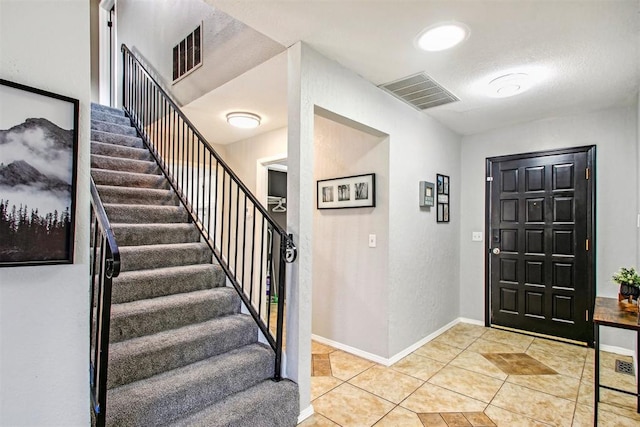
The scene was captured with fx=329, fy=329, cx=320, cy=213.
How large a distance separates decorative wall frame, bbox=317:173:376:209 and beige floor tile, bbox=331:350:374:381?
148 centimetres

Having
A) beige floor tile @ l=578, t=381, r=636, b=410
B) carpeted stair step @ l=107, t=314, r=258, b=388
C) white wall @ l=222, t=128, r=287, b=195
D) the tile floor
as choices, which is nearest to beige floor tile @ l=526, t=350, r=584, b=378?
the tile floor

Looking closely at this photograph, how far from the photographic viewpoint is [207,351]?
85.0 inches

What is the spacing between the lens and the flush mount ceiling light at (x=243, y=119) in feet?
11.8

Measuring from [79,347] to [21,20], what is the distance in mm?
1150

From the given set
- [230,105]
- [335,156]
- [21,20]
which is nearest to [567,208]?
[335,156]

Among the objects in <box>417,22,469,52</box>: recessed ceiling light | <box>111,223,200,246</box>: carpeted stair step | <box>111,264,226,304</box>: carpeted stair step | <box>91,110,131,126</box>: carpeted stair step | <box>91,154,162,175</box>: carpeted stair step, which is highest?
<box>91,110,131,126</box>: carpeted stair step

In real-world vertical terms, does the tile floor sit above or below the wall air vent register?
below

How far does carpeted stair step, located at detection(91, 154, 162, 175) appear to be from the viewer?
335 centimetres

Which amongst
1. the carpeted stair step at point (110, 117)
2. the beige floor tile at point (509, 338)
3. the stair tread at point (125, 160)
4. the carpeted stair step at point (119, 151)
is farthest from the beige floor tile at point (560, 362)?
the carpeted stair step at point (110, 117)

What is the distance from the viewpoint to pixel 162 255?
2.66 metres

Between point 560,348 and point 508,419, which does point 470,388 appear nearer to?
point 508,419

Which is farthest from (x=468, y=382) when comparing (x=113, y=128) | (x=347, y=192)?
(x=113, y=128)

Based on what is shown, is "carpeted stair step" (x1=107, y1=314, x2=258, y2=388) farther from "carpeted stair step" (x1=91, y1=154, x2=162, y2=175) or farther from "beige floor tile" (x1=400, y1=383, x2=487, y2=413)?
"carpeted stair step" (x1=91, y1=154, x2=162, y2=175)

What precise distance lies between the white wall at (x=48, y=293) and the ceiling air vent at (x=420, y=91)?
7.61 feet
